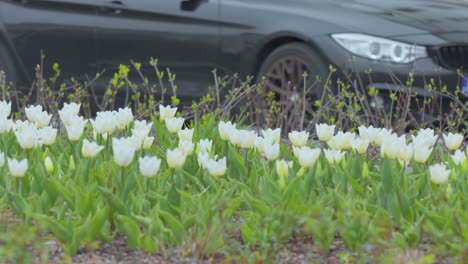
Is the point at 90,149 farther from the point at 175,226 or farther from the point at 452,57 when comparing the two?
the point at 452,57

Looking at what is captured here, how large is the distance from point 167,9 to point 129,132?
10.5 ft

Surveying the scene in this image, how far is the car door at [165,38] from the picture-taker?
8.12 m

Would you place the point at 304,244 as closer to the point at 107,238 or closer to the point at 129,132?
the point at 107,238

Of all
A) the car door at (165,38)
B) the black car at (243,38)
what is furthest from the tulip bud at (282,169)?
the car door at (165,38)

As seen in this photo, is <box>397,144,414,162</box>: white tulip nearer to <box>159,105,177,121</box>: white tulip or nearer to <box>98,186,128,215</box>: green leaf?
<box>98,186,128,215</box>: green leaf

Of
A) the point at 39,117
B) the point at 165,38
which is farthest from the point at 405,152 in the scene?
the point at 165,38

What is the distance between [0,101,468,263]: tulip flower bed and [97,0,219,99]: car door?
3298mm

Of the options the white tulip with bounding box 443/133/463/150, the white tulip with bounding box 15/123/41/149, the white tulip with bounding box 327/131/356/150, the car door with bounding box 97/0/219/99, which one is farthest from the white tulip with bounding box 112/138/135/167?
the car door with bounding box 97/0/219/99

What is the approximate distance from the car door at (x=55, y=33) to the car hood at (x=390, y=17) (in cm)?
171

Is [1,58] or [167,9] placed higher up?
[167,9]

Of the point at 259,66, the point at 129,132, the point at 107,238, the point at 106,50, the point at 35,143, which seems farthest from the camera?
the point at 106,50

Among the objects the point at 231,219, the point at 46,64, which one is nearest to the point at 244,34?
the point at 46,64

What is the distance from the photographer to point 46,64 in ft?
29.0

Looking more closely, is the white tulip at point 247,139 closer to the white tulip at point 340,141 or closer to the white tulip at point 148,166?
the white tulip at point 340,141
